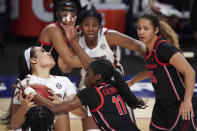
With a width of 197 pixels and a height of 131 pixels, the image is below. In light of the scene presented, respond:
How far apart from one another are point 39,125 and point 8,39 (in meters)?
7.94

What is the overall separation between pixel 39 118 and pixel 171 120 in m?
1.21

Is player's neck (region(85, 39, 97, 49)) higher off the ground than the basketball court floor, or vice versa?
player's neck (region(85, 39, 97, 49))

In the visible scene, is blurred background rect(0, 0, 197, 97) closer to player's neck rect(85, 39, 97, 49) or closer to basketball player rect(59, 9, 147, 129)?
basketball player rect(59, 9, 147, 129)

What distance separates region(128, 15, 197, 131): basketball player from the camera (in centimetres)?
369

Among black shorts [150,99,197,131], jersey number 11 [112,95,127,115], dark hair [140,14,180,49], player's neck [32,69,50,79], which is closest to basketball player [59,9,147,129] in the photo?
dark hair [140,14,180,49]

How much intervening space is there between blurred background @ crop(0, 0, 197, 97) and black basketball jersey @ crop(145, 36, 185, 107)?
4.78 metres

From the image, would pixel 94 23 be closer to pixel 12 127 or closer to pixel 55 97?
pixel 55 97

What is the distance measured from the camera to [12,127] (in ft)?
12.4

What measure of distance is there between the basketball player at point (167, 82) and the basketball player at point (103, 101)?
1.45 feet

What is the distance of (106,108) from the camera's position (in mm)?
3465

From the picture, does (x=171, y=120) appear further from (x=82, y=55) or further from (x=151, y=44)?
(x=82, y=55)

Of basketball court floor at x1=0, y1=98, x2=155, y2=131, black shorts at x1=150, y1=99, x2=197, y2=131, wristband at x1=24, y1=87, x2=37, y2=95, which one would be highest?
wristband at x1=24, y1=87, x2=37, y2=95

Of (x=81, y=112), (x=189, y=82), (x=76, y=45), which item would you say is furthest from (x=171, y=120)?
(x=76, y=45)

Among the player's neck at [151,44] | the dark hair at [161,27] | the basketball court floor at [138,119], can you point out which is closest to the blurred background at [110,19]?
the basketball court floor at [138,119]
